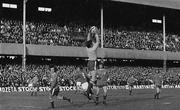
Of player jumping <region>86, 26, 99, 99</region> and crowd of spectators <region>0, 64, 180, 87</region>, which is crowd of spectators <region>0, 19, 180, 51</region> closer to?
crowd of spectators <region>0, 64, 180, 87</region>

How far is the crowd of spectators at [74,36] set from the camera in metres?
47.7

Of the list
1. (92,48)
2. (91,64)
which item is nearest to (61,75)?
(91,64)

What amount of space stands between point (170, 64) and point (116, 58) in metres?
13.7

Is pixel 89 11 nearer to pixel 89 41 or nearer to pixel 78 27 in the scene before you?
pixel 78 27

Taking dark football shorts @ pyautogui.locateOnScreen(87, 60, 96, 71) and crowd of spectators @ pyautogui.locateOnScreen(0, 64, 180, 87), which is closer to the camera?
dark football shorts @ pyautogui.locateOnScreen(87, 60, 96, 71)

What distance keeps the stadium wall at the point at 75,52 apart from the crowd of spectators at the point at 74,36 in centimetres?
55

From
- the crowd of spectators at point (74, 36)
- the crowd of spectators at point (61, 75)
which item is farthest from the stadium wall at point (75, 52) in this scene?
the crowd of spectators at point (61, 75)

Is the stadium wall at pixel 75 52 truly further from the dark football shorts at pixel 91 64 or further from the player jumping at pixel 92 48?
the dark football shorts at pixel 91 64

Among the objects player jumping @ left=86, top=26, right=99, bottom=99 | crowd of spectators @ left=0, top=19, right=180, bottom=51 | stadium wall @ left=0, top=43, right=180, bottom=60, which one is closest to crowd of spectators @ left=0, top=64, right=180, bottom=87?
stadium wall @ left=0, top=43, right=180, bottom=60

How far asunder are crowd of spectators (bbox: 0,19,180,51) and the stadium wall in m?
0.55

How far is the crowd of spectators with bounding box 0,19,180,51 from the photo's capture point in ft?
156

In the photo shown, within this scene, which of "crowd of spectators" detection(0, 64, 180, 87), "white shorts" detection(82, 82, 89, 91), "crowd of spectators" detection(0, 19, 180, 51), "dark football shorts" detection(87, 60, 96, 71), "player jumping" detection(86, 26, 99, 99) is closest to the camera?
"player jumping" detection(86, 26, 99, 99)

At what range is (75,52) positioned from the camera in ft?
171

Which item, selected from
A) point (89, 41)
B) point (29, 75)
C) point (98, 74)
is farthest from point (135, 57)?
point (89, 41)
